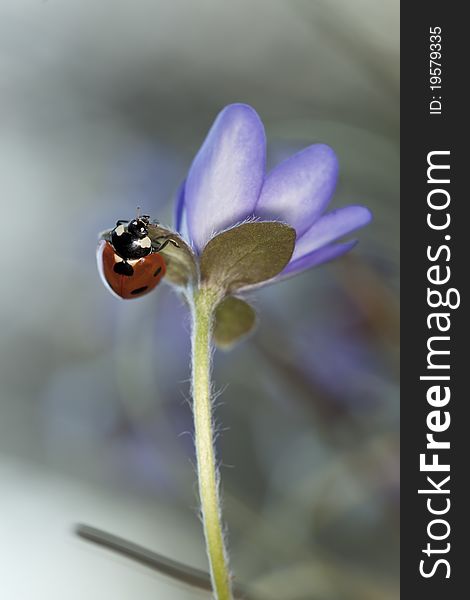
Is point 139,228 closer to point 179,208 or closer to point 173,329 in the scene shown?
point 179,208

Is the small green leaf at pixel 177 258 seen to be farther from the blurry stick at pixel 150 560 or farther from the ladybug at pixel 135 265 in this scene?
the blurry stick at pixel 150 560

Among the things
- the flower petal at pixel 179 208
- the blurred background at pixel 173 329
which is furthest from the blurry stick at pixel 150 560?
the flower petal at pixel 179 208

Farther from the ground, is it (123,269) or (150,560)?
(123,269)

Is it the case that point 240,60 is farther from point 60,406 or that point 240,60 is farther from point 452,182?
point 452,182

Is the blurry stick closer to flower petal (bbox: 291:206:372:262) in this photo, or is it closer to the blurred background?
the blurred background

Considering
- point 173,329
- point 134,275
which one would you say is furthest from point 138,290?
point 173,329

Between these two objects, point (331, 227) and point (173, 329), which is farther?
point (173, 329)
